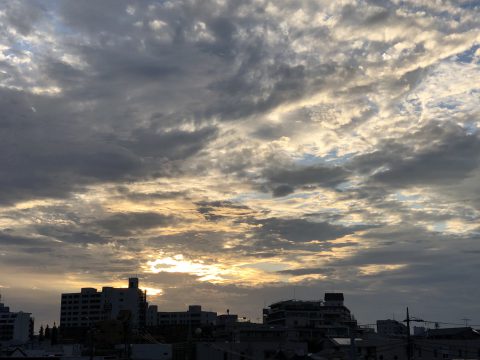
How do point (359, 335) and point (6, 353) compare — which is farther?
point (359, 335)

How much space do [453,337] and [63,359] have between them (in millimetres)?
109325

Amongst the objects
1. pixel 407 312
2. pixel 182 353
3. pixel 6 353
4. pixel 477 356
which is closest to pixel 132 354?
pixel 182 353

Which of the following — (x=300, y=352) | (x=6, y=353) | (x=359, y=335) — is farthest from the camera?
(x=359, y=335)

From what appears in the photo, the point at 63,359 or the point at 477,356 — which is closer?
the point at 63,359

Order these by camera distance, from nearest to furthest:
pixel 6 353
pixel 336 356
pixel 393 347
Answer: pixel 336 356, pixel 6 353, pixel 393 347

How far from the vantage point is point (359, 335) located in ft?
507

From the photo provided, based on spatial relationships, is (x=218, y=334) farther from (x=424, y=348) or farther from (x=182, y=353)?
(x=424, y=348)

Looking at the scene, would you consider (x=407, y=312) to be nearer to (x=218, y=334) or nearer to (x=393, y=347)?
(x=393, y=347)

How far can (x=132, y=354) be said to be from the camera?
131m

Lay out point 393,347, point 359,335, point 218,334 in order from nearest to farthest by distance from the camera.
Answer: point 393,347, point 359,335, point 218,334

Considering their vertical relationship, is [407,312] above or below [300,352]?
above

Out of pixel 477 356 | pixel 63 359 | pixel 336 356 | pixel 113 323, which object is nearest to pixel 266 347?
pixel 336 356

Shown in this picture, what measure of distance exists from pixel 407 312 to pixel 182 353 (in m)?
57.1

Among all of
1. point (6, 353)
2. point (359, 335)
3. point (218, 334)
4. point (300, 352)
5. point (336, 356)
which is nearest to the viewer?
point (336, 356)
